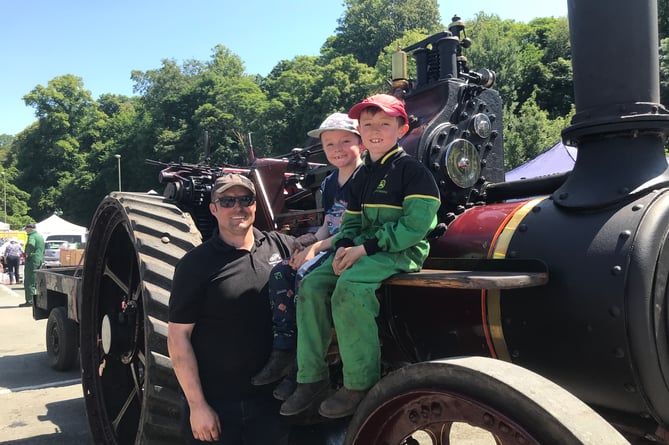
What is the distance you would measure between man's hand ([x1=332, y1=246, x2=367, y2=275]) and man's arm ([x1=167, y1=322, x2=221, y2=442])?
834 mm

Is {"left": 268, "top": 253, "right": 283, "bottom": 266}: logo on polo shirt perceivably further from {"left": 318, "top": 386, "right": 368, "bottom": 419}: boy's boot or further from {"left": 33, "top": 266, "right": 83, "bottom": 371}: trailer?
{"left": 33, "top": 266, "right": 83, "bottom": 371}: trailer

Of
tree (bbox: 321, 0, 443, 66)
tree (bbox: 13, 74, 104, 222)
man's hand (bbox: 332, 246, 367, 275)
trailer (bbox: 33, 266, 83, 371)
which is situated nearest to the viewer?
man's hand (bbox: 332, 246, 367, 275)

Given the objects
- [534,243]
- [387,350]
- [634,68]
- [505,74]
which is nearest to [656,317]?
[534,243]

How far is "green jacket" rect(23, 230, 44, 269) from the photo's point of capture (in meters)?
11.8

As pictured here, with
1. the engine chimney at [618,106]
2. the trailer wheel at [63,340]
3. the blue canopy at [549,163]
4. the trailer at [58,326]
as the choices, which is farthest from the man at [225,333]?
the blue canopy at [549,163]

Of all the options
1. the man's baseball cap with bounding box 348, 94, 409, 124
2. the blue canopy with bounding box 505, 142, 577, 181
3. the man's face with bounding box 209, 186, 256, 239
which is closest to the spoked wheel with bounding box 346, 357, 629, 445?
the man's baseball cap with bounding box 348, 94, 409, 124

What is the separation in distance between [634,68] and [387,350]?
154 cm

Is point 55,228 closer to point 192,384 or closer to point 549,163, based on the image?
point 549,163

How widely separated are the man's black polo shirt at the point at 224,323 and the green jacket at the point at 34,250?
36.1 ft

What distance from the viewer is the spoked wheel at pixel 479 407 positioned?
52.2 inches

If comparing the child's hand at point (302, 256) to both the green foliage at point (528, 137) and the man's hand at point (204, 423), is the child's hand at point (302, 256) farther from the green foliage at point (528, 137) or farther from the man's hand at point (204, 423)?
the green foliage at point (528, 137)

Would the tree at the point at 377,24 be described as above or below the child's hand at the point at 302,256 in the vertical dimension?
above

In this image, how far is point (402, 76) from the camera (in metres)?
3.04

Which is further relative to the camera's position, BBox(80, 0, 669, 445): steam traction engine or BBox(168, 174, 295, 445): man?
BBox(168, 174, 295, 445): man
